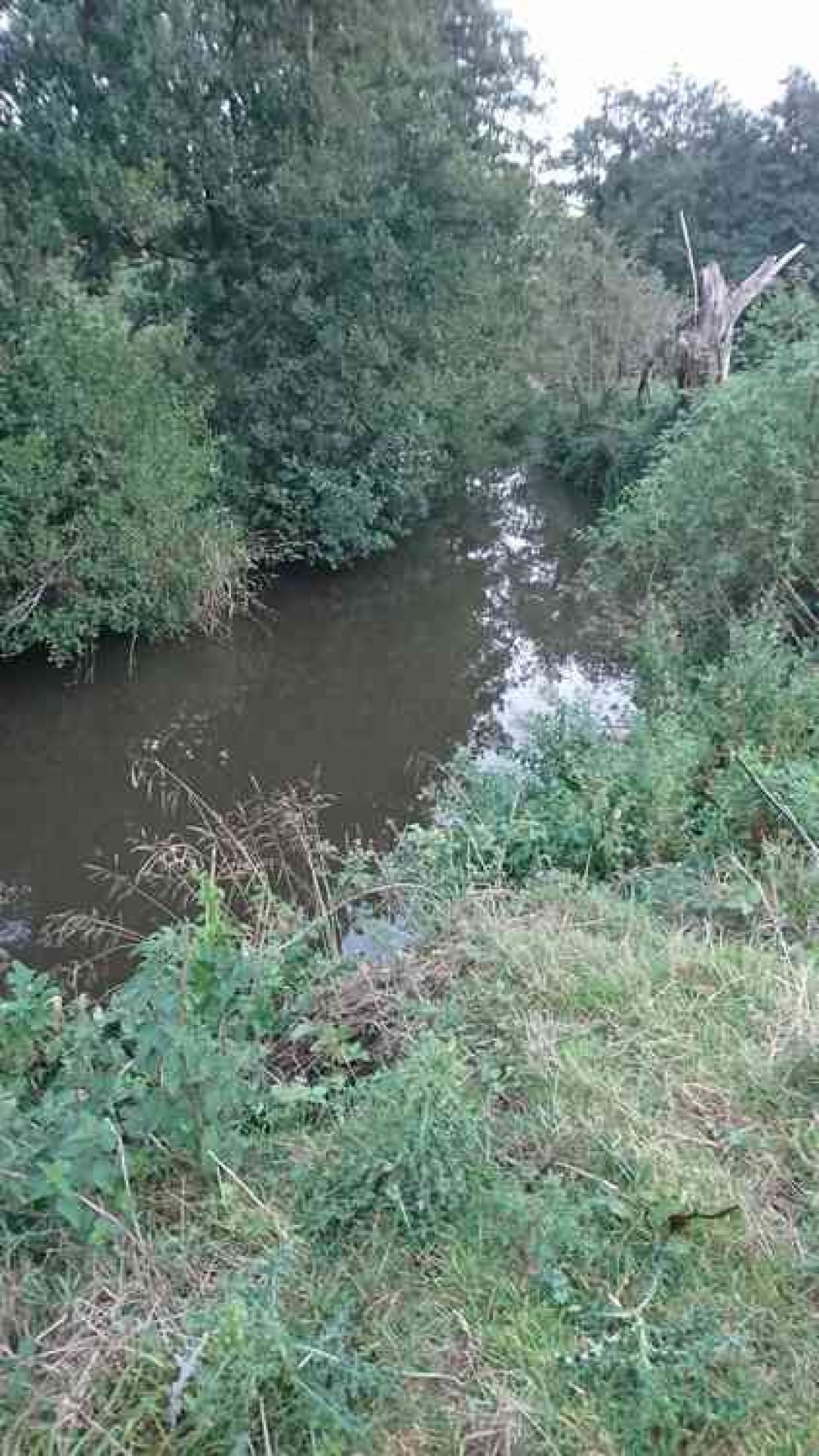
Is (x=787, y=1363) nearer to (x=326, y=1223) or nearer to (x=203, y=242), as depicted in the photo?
(x=326, y=1223)

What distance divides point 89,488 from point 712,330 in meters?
8.10

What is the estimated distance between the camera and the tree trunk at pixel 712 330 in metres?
11.3

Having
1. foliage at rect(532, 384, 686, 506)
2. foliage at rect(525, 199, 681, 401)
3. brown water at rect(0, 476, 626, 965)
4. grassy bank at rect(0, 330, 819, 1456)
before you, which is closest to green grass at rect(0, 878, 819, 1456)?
grassy bank at rect(0, 330, 819, 1456)

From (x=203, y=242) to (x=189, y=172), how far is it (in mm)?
868

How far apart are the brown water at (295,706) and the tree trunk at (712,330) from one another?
335 centimetres

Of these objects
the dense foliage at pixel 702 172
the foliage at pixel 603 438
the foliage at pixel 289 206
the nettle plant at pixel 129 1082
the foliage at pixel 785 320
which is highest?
the dense foliage at pixel 702 172

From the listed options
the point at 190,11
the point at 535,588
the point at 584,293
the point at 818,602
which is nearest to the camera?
the point at 818,602

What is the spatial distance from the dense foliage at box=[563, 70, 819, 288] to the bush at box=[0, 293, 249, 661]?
891 inches

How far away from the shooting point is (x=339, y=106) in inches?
384

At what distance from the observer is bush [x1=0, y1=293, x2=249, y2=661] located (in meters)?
7.86

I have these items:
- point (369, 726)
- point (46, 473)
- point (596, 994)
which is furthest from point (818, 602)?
point (46, 473)

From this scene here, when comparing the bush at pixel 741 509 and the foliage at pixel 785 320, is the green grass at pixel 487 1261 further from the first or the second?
the foliage at pixel 785 320

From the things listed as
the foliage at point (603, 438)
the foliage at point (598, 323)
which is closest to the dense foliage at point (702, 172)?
the foliage at point (598, 323)

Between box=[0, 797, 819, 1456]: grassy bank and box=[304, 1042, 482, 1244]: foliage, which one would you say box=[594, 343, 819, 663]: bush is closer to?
box=[0, 797, 819, 1456]: grassy bank
